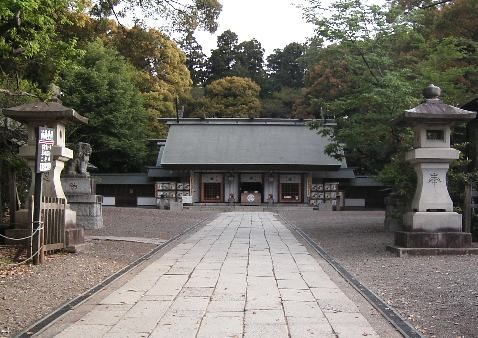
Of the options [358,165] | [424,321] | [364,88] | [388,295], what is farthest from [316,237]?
[358,165]

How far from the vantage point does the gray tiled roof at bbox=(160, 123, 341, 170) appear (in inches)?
1391

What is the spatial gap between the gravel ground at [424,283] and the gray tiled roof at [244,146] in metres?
22.9

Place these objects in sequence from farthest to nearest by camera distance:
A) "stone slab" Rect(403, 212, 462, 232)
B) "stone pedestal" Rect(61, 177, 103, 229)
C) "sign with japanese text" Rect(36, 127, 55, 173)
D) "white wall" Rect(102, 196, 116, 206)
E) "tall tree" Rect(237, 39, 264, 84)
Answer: "tall tree" Rect(237, 39, 264, 84) < "white wall" Rect(102, 196, 116, 206) < "stone pedestal" Rect(61, 177, 103, 229) < "stone slab" Rect(403, 212, 462, 232) < "sign with japanese text" Rect(36, 127, 55, 173)

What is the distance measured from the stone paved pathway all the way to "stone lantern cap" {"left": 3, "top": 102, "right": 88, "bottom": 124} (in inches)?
139

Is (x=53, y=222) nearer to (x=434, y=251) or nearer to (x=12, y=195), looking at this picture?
(x=12, y=195)

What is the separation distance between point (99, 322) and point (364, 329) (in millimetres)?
2664

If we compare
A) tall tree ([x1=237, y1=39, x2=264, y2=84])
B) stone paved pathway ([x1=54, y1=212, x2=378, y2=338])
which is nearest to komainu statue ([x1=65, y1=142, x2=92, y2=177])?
stone paved pathway ([x1=54, y1=212, x2=378, y2=338])

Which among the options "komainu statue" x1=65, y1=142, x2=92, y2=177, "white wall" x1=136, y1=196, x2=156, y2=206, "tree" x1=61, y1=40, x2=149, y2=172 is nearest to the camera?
"komainu statue" x1=65, y1=142, x2=92, y2=177

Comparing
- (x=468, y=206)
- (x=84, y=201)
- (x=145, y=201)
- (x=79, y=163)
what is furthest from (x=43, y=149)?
(x=145, y=201)

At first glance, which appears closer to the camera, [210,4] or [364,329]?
[364,329]

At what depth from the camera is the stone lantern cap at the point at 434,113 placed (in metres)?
10.6

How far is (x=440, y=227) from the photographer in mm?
10547

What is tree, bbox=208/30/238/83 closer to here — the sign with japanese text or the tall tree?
the tall tree

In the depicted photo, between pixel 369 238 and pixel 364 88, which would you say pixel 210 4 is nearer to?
pixel 364 88
